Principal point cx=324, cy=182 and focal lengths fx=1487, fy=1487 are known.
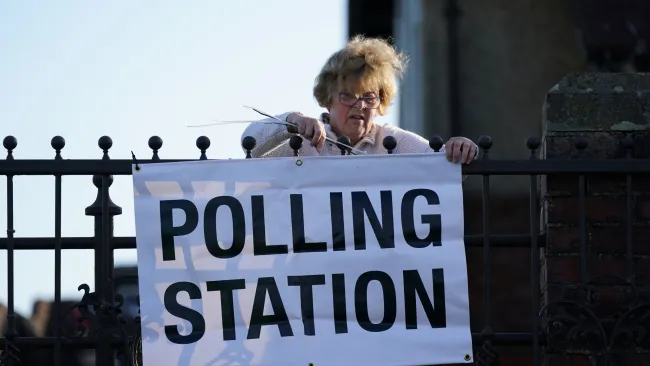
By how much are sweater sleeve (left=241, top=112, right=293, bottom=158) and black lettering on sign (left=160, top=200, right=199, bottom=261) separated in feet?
1.23

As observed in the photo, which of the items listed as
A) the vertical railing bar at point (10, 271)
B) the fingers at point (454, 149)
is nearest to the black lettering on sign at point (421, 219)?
the fingers at point (454, 149)

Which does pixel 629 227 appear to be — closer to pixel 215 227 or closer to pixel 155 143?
pixel 215 227

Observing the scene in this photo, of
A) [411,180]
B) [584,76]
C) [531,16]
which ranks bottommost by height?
[411,180]

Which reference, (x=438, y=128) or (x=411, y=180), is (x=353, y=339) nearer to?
(x=411, y=180)

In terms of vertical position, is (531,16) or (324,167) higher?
(531,16)

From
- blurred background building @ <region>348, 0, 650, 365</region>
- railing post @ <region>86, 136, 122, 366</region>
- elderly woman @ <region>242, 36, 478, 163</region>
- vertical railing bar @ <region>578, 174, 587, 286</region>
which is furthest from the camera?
blurred background building @ <region>348, 0, 650, 365</region>

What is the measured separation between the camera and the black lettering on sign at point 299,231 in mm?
5215

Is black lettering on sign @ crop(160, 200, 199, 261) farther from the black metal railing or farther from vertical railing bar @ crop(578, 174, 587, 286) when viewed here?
vertical railing bar @ crop(578, 174, 587, 286)

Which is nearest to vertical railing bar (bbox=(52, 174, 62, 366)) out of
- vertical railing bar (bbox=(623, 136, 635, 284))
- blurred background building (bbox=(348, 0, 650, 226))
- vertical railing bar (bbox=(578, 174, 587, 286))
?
vertical railing bar (bbox=(578, 174, 587, 286))

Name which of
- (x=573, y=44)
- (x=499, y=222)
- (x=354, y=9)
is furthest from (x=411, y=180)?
(x=354, y=9)

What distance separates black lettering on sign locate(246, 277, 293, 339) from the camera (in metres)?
5.17

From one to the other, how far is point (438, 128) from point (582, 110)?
4.24 meters

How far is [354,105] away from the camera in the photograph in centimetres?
568

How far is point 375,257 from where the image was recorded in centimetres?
523
